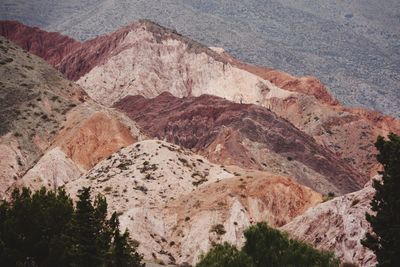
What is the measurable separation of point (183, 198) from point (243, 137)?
69539mm

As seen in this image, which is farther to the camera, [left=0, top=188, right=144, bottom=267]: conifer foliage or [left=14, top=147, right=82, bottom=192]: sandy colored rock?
[left=14, top=147, right=82, bottom=192]: sandy colored rock

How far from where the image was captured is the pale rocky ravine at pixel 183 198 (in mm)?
74250

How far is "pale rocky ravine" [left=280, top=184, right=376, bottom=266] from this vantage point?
55.9 metres

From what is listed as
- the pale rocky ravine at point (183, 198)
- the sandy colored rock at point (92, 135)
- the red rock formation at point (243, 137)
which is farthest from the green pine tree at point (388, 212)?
the red rock formation at point (243, 137)

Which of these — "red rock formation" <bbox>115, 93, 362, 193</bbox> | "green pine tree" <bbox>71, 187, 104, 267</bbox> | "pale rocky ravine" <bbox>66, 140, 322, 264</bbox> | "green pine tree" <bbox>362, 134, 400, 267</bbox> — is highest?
"green pine tree" <bbox>362, 134, 400, 267</bbox>

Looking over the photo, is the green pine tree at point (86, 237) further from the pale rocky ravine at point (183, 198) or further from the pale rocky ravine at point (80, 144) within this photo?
the pale rocky ravine at point (80, 144)

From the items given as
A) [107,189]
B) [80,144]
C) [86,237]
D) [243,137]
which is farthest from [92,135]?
[86,237]

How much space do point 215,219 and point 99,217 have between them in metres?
29.1

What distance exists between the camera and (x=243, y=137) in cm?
14988

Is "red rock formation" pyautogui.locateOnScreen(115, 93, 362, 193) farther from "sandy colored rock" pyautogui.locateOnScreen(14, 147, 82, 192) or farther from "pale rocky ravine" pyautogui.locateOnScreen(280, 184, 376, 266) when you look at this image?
"pale rocky ravine" pyautogui.locateOnScreen(280, 184, 376, 266)

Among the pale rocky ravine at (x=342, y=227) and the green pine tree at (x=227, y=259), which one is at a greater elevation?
the green pine tree at (x=227, y=259)

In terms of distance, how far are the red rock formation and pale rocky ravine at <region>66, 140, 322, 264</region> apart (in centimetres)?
4889

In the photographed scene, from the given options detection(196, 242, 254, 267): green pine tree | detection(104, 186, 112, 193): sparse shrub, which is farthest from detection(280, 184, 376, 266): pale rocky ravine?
detection(104, 186, 112, 193): sparse shrub

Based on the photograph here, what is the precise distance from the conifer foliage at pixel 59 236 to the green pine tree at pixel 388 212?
52.8 feet
